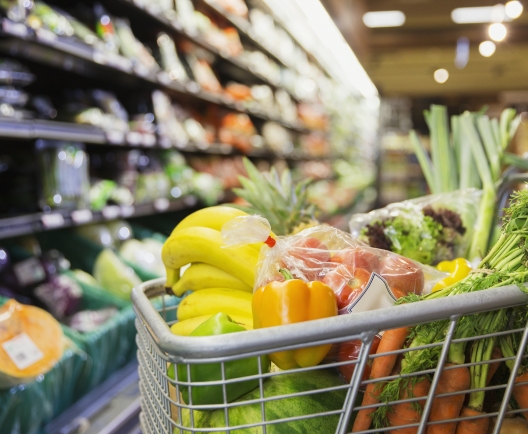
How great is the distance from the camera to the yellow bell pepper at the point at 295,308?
74cm

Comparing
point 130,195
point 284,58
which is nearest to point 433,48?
point 284,58

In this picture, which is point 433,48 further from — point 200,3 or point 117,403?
point 117,403

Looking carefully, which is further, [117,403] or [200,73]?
[200,73]

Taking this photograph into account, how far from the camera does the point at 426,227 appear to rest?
1.35 metres

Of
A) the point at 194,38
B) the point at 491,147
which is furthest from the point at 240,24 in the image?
the point at 491,147

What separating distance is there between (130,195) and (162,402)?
2641 mm

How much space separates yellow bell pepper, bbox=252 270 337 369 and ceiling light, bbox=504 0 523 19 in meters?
6.41

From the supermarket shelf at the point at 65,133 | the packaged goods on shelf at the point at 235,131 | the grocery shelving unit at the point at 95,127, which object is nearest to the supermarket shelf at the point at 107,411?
the grocery shelving unit at the point at 95,127

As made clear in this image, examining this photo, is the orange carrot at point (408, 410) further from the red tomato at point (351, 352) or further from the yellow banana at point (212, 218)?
the yellow banana at point (212, 218)

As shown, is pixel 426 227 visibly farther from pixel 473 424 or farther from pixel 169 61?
pixel 169 61

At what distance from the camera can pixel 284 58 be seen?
6.28 metres

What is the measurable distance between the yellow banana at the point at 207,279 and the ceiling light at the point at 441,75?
27.3 feet

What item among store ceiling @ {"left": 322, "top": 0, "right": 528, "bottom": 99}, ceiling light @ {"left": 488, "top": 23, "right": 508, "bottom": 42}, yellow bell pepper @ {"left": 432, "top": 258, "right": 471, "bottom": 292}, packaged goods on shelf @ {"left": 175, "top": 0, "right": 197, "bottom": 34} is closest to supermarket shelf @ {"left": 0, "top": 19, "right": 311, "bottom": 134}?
packaged goods on shelf @ {"left": 175, "top": 0, "right": 197, "bottom": 34}

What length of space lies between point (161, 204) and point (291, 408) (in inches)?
113
